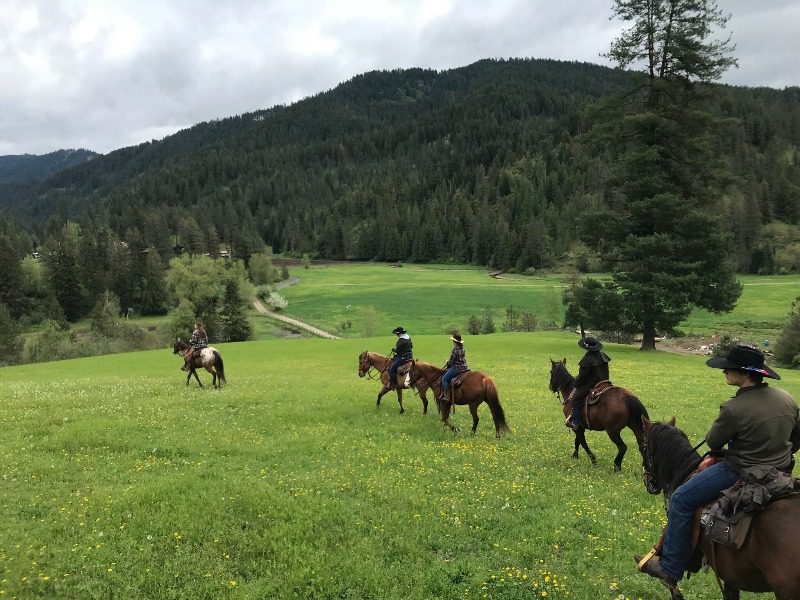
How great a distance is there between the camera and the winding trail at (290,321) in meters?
84.8

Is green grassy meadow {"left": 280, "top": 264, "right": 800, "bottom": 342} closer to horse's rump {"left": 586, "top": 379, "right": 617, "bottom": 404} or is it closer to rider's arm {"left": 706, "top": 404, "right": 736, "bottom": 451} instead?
horse's rump {"left": 586, "top": 379, "right": 617, "bottom": 404}

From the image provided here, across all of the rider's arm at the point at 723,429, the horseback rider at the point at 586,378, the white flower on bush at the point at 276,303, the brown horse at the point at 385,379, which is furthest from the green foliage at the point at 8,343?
the rider's arm at the point at 723,429

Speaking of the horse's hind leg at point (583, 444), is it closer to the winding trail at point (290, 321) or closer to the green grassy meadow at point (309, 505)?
the green grassy meadow at point (309, 505)

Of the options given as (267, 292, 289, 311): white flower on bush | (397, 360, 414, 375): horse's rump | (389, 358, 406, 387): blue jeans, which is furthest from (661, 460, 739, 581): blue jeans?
(267, 292, 289, 311): white flower on bush

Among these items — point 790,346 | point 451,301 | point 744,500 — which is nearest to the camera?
point 744,500

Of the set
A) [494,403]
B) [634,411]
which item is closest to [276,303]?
[494,403]

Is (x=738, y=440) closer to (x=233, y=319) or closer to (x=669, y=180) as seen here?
(x=669, y=180)

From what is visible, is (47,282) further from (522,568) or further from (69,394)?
(522,568)

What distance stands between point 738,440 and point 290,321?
94.1m

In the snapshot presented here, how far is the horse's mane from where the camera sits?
8180 mm

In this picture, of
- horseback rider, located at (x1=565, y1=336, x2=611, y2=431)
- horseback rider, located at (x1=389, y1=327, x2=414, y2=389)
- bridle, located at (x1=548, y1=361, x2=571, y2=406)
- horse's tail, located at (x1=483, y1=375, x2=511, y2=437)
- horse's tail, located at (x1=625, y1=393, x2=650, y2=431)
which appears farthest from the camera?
horseback rider, located at (x1=389, y1=327, x2=414, y2=389)

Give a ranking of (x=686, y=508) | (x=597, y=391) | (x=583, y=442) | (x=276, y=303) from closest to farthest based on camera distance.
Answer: (x=686, y=508) → (x=597, y=391) → (x=583, y=442) → (x=276, y=303)

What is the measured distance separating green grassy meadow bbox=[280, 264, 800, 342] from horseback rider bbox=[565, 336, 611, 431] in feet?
218

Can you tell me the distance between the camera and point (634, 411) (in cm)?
1302
